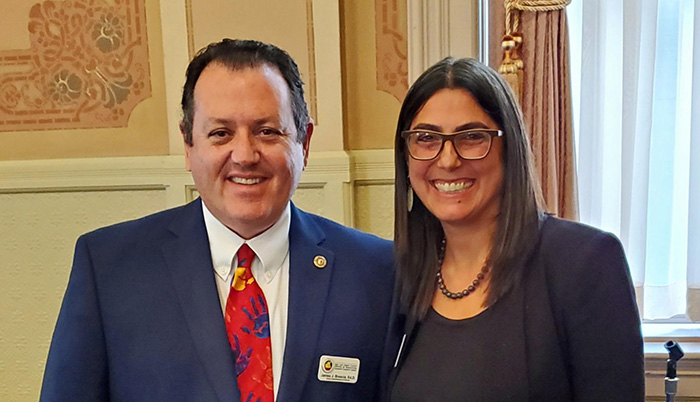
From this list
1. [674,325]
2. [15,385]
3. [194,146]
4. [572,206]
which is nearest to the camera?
[194,146]

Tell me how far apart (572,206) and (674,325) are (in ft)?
2.32

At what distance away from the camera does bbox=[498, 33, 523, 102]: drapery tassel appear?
212cm

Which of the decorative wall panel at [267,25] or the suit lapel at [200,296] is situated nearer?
the suit lapel at [200,296]

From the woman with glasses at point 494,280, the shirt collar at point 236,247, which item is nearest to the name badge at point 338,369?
the woman with glasses at point 494,280

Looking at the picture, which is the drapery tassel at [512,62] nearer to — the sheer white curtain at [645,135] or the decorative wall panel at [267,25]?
the sheer white curtain at [645,135]

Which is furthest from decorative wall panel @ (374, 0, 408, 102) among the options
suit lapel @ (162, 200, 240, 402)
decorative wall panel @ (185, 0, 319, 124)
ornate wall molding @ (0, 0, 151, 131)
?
suit lapel @ (162, 200, 240, 402)

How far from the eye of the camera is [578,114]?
231 centimetres

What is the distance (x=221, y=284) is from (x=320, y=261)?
22 centimetres

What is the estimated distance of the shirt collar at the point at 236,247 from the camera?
131 cm

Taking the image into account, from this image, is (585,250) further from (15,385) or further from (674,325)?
(15,385)

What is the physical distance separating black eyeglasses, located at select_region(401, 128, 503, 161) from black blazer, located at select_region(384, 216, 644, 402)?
0.26m

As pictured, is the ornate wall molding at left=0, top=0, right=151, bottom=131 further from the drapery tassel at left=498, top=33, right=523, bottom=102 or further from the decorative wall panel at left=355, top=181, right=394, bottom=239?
the drapery tassel at left=498, top=33, right=523, bottom=102

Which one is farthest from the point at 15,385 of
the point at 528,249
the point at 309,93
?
the point at 528,249

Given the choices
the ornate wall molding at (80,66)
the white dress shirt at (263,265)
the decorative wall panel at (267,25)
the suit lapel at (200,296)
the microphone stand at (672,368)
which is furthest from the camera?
the ornate wall molding at (80,66)
